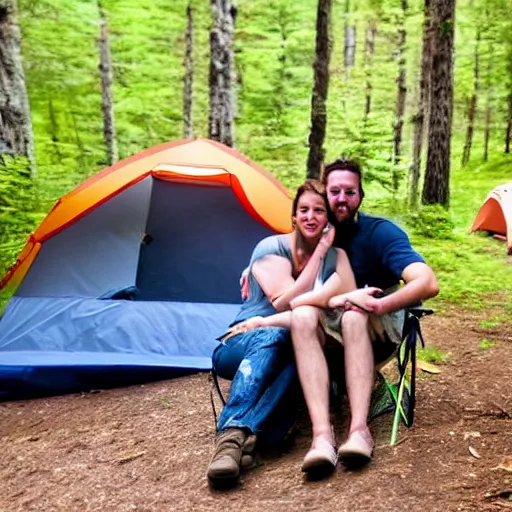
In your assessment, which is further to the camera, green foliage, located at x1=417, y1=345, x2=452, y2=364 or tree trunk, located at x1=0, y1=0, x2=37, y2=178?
tree trunk, located at x1=0, y1=0, x2=37, y2=178

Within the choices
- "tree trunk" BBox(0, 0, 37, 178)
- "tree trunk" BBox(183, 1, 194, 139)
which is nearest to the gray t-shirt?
"tree trunk" BBox(0, 0, 37, 178)

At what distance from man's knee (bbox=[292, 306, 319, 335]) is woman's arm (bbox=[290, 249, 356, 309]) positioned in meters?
0.07

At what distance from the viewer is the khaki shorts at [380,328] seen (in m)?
2.64

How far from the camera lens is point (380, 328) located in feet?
8.76

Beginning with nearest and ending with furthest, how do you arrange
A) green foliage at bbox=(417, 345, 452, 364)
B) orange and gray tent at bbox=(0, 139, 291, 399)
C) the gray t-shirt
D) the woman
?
the woman
the gray t-shirt
green foliage at bbox=(417, 345, 452, 364)
orange and gray tent at bbox=(0, 139, 291, 399)

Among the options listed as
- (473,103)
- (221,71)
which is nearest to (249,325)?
(221,71)

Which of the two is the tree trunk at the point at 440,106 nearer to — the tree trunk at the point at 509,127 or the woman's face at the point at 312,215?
the woman's face at the point at 312,215

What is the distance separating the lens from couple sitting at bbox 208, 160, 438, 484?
2.45m

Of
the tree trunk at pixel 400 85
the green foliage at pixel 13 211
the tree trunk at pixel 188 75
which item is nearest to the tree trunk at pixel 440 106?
the tree trunk at pixel 400 85

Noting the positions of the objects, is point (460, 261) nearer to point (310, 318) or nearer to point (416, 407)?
point (416, 407)

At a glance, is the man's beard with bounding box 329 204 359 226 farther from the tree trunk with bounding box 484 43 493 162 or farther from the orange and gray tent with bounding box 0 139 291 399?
the tree trunk with bounding box 484 43 493 162

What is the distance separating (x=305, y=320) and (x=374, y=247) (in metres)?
0.53

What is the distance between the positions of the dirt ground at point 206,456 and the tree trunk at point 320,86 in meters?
5.00

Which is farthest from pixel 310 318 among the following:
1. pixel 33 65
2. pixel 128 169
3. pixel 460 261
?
pixel 33 65
